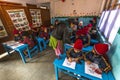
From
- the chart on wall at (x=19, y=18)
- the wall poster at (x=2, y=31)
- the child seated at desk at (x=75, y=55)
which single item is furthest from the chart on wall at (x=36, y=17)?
the child seated at desk at (x=75, y=55)

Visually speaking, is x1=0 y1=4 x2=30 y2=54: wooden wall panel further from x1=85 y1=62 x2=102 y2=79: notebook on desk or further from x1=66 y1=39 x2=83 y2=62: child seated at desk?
x1=85 y1=62 x2=102 y2=79: notebook on desk

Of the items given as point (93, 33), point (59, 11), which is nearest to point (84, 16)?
point (59, 11)

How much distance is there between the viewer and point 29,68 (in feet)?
6.89

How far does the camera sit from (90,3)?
4.01m

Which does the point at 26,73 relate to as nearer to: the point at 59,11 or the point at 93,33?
the point at 93,33

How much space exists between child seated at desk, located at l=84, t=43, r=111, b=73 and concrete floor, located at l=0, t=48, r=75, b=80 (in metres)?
0.76

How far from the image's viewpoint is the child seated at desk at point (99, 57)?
114 centimetres

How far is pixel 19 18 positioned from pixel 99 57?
3428 mm

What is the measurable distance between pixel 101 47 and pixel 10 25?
328cm

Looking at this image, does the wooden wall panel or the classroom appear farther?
the wooden wall panel

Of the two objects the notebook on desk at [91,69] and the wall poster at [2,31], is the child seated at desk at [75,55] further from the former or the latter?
the wall poster at [2,31]

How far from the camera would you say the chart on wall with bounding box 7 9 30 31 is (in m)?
3.08

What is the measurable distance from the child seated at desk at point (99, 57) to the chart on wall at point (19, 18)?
314 cm

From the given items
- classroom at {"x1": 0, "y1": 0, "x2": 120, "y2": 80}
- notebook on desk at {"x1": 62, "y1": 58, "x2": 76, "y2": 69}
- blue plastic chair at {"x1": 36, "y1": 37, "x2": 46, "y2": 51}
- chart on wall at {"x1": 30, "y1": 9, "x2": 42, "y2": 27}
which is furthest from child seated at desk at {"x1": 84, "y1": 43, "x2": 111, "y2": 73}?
chart on wall at {"x1": 30, "y1": 9, "x2": 42, "y2": 27}
